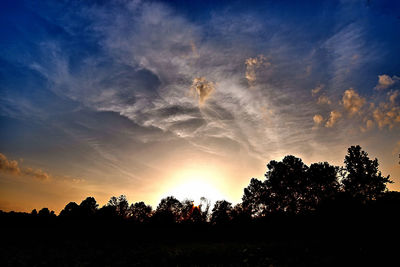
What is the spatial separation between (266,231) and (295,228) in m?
4.56

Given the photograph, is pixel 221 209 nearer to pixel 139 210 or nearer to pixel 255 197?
pixel 255 197

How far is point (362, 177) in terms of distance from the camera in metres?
37.9

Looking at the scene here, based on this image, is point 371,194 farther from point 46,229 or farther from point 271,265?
point 46,229

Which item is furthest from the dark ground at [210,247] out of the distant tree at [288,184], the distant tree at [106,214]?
the distant tree at [288,184]

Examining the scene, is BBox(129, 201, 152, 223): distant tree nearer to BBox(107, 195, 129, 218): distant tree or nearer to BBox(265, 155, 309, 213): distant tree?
BBox(107, 195, 129, 218): distant tree

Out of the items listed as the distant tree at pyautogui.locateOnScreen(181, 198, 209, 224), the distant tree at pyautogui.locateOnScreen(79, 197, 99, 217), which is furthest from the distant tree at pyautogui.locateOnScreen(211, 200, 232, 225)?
the distant tree at pyautogui.locateOnScreen(79, 197, 99, 217)

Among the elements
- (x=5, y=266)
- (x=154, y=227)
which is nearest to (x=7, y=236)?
(x=5, y=266)

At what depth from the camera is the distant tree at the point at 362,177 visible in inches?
1432

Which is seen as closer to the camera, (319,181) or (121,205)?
(319,181)

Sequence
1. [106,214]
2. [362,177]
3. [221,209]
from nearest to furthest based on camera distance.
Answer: [362,177]
[106,214]
[221,209]

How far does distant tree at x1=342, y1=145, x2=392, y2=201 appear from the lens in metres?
36.4

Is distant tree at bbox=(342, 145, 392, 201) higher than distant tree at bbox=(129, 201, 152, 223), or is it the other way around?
distant tree at bbox=(342, 145, 392, 201)

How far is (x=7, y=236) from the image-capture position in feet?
75.3

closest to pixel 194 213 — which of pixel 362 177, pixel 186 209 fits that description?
pixel 186 209
